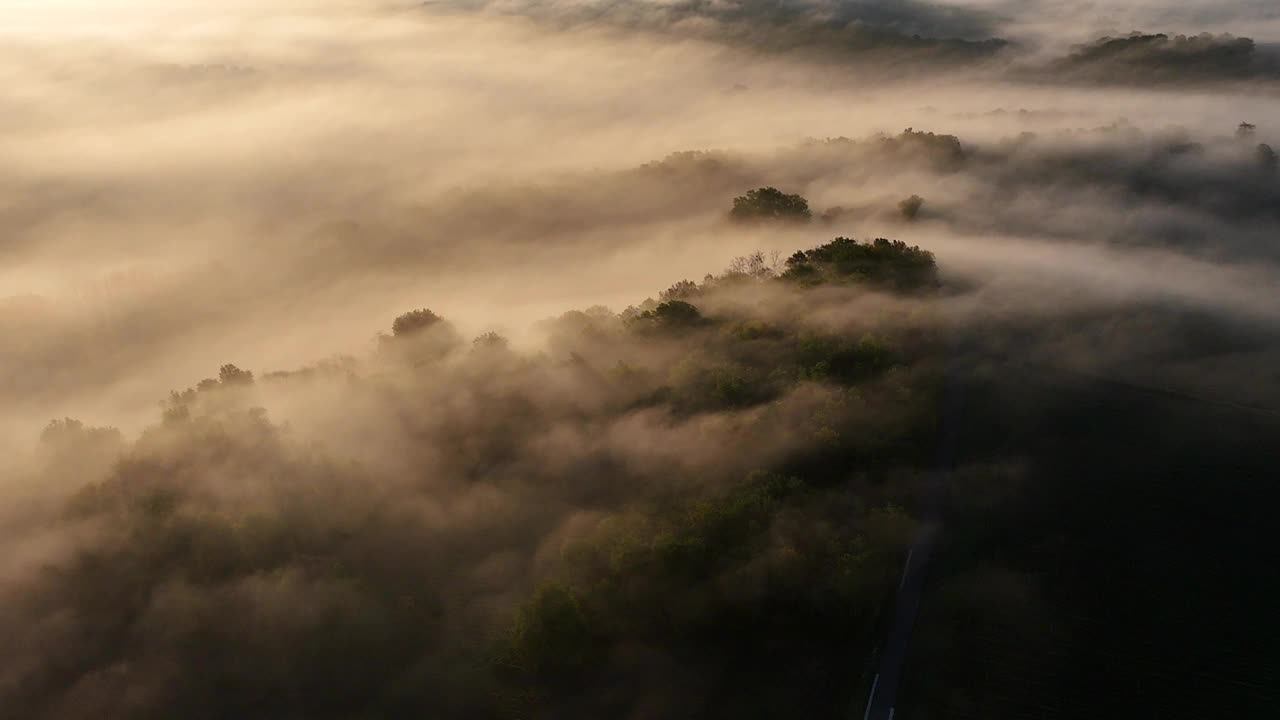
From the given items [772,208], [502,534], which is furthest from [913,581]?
[772,208]

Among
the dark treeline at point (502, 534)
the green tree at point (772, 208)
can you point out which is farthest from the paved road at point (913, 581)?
the green tree at point (772, 208)

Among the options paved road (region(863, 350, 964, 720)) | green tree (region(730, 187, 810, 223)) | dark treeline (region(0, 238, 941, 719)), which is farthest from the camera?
green tree (region(730, 187, 810, 223))

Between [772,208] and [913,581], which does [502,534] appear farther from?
[772,208]

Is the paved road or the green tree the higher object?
the green tree

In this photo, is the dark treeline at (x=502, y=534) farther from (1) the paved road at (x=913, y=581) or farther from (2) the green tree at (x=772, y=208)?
(2) the green tree at (x=772, y=208)


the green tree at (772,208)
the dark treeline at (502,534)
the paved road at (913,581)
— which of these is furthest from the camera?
the green tree at (772,208)

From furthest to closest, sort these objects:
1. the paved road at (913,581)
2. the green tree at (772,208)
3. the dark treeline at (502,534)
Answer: the green tree at (772,208) < the dark treeline at (502,534) < the paved road at (913,581)

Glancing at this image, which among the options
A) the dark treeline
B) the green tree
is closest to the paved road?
the dark treeline

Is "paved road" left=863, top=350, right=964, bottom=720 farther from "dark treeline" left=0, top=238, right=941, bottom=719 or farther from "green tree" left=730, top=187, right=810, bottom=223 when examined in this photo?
"green tree" left=730, top=187, right=810, bottom=223

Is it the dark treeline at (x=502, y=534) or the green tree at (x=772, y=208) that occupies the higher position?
the green tree at (x=772, y=208)

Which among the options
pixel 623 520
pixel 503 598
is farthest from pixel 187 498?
pixel 623 520

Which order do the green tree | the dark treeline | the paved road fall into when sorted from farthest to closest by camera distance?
the green tree, the dark treeline, the paved road

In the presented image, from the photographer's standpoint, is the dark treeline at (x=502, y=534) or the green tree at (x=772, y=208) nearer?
the dark treeline at (x=502, y=534)
